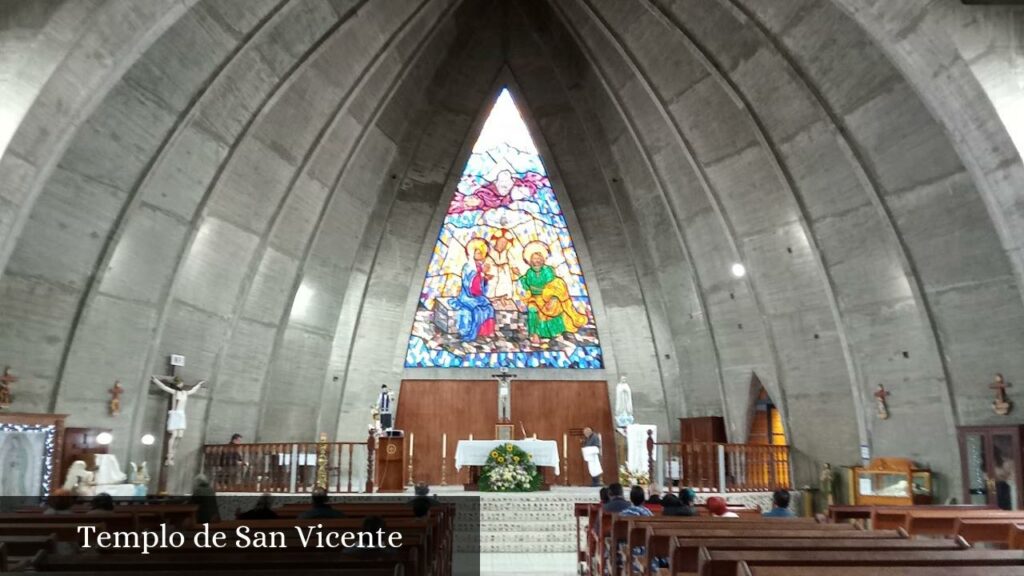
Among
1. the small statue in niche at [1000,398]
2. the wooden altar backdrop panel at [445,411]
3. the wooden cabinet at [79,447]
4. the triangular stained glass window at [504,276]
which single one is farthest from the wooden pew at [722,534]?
the triangular stained glass window at [504,276]

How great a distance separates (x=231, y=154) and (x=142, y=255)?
224 cm

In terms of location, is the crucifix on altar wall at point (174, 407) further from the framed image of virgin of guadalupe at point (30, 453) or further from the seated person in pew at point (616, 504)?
the seated person in pew at point (616, 504)

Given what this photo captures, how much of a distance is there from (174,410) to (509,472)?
5.79m

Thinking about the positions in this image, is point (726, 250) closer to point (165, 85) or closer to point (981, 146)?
point (981, 146)

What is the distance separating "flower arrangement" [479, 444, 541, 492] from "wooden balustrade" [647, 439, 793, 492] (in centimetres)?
217

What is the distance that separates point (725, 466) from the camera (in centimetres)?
1333

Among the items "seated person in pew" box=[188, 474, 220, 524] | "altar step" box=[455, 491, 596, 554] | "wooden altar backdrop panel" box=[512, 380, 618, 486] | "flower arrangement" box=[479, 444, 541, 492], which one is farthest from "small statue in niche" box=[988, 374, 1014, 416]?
"seated person in pew" box=[188, 474, 220, 524]

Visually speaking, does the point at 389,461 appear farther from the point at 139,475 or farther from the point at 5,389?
the point at 5,389

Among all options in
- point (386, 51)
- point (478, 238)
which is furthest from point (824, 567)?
point (478, 238)

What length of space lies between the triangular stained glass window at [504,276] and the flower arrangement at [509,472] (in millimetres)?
5765

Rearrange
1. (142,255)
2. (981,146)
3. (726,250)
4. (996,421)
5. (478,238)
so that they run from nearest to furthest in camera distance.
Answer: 1. (981,146)
2. (996,421)
3. (142,255)
4. (726,250)
5. (478,238)

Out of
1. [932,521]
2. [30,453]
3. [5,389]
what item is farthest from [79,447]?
[932,521]

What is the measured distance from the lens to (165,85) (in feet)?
35.6

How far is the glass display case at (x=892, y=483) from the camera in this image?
11.1 m
